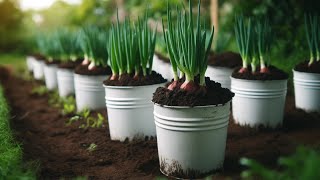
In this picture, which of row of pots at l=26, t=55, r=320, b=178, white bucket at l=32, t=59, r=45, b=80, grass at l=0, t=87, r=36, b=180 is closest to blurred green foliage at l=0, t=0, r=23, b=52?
white bucket at l=32, t=59, r=45, b=80

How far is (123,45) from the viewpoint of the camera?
3.49 m

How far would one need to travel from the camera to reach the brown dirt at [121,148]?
2787 mm

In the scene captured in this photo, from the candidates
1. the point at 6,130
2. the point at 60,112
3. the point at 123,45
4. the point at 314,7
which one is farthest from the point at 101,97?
the point at 314,7

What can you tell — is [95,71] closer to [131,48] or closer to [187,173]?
[131,48]

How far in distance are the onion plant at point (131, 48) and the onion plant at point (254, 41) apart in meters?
0.86

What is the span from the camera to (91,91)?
4594 mm

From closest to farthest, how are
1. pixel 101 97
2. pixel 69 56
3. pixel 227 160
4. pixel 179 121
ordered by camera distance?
pixel 179 121
pixel 227 160
pixel 101 97
pixel 69 56

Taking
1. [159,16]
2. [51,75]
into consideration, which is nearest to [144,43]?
[51,75]

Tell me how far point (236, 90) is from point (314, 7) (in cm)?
253

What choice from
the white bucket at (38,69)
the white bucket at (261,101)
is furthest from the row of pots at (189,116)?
the white bucket at (38,69)

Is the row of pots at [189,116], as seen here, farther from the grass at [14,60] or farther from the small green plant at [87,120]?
the grass at [14,60]

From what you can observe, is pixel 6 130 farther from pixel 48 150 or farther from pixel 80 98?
pixel 80 98

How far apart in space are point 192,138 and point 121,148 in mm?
1007

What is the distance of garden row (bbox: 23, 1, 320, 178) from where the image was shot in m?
2.51
